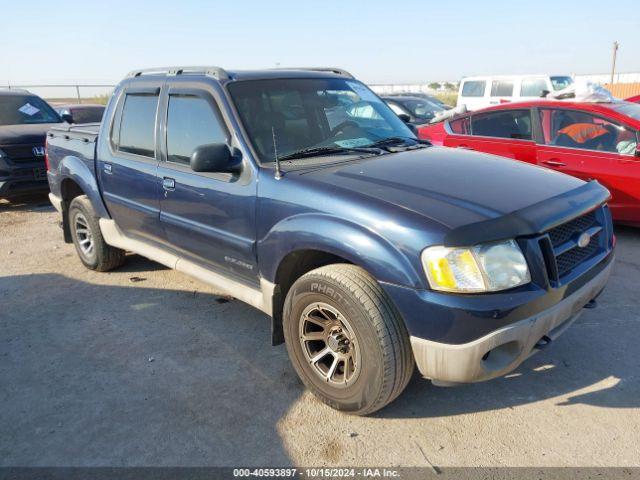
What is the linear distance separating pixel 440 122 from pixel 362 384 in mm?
5461

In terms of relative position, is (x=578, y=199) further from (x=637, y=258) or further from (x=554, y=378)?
(x=637, y=258)

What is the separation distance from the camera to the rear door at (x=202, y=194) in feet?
10.5

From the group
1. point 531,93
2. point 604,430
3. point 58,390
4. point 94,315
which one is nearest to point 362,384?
point 604,430

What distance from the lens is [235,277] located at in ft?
11.4

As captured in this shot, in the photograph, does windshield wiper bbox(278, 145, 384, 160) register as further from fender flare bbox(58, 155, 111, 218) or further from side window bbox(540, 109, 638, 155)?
side window bbox(540, 109, 638, 155)

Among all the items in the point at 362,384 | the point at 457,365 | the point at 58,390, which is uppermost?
the point at 457,365

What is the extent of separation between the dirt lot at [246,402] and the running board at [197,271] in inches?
17.6

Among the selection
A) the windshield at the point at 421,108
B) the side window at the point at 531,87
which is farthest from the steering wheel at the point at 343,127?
the side window at the point at 531,87

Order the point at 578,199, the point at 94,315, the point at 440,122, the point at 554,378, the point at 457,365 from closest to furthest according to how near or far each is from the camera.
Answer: the point at 457,365
the point at 578,199
the point at 554,378
the point at 94,315
the point at 440,122

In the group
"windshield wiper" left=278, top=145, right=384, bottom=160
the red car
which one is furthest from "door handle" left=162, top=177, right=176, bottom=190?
the red car

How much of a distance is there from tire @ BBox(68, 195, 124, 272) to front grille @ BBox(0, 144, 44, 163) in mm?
3292

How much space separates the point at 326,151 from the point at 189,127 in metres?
1.02

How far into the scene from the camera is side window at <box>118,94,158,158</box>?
395 cm

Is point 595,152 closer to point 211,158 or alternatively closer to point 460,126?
point 460,126
